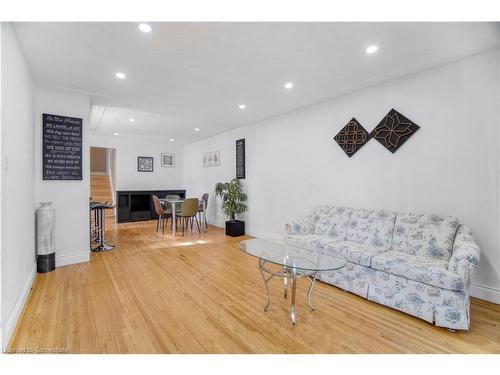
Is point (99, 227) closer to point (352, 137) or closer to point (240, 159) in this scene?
point (240, 159)

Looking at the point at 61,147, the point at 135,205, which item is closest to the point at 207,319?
the point at 61,147

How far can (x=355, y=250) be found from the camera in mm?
2723

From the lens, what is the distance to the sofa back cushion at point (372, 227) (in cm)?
294

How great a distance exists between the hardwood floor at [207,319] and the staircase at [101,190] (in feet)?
20.1

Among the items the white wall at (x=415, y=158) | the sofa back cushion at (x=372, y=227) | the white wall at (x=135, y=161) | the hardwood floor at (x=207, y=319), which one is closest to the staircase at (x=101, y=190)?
the white wall at (x=135, y=161)

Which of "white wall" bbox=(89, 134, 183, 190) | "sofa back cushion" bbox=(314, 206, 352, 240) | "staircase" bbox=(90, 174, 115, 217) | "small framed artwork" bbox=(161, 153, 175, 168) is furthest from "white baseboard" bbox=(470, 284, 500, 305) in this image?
"staircase" bbox=(90, 174, 115, 217)

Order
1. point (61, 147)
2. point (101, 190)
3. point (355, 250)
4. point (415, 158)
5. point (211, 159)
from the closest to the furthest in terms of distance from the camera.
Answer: point (355, 250)
point (415, 158)
point (61, 147)
point (211, 159)
point (101, 190)

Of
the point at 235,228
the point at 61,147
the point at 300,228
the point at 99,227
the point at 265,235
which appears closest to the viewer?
the point at 61,147

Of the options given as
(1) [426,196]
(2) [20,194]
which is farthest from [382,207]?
(2) [20,194]

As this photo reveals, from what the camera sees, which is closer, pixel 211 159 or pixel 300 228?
pixel 300 228

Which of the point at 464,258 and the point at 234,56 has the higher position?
the point at 234,56

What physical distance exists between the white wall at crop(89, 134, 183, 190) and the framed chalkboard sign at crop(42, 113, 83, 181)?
381cm

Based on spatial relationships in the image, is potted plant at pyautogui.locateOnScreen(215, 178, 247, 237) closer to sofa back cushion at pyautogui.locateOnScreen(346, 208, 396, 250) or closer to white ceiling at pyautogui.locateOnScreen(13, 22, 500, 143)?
white ceiling at pyautogui.locateOnScreen(13, 22, 500, 143)

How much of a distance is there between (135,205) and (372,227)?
269 inches
